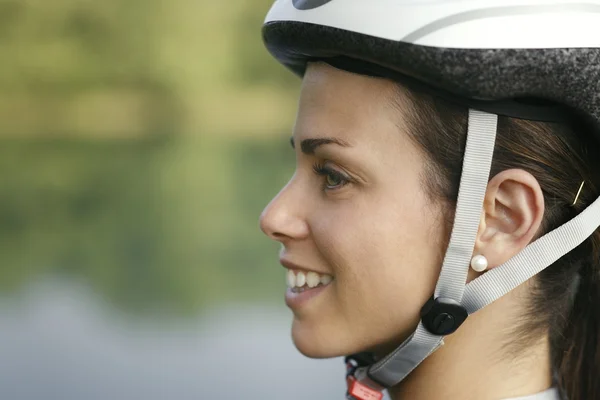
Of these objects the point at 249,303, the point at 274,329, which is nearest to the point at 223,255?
the point at 249,303

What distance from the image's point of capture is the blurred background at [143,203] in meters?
10.6

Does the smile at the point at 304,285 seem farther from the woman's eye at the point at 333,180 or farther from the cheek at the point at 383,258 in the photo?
the woman's eye at the point at 333,180

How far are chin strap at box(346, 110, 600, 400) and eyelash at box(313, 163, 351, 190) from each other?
0.27 m

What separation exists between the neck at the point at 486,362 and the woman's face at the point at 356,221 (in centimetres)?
13

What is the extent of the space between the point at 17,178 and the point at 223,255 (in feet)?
39.8

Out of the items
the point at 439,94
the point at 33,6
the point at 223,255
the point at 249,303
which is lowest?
the point at 439,94

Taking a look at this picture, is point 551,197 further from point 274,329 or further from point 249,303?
point 249,303

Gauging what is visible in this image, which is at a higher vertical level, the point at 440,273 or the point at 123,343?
the point at 123,343

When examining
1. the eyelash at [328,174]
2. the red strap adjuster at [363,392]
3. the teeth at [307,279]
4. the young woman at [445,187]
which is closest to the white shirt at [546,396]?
the young woman at [445,187]

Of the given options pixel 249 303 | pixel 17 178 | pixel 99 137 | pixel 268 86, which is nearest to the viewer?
pixel 249 303

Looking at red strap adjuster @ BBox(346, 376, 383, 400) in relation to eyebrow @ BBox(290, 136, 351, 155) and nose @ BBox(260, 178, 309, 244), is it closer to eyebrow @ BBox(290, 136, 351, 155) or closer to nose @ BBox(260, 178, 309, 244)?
nose @ BBox(260, 178, 309, 244)

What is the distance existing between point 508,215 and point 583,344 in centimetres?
47

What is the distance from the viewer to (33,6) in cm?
2625

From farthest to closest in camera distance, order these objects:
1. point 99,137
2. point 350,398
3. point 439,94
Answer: point 99,137 → point 350,398 → point 439,94
